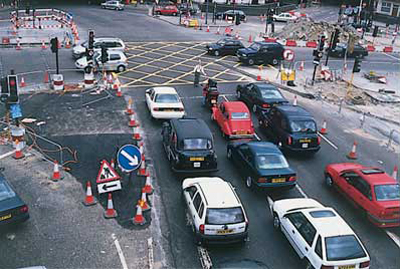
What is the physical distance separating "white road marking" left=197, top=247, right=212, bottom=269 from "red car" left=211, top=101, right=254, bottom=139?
7726 millimetres

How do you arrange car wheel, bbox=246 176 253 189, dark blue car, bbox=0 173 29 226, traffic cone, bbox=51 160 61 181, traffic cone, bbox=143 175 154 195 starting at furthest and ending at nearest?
car wheel, bbox=246 176 253 189 < traffic cone, bbox=51 160 61 181 < traffic cone, bbox=143 175 154 195 < dark blue car, bbox=0 173 29 226

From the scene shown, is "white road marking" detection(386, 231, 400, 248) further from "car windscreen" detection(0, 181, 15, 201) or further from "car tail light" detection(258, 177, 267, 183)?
"car windscreen" detection(0, 181, 15, 201)

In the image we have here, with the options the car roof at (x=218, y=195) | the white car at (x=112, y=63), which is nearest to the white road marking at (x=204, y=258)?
the car roof at (x=218, y=195)

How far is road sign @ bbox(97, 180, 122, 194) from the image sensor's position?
575 inches

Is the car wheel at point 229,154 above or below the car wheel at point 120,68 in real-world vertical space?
below

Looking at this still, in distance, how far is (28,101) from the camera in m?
23.3

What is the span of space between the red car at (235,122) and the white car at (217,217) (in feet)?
22.0

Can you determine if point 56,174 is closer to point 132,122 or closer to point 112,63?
point 132,122

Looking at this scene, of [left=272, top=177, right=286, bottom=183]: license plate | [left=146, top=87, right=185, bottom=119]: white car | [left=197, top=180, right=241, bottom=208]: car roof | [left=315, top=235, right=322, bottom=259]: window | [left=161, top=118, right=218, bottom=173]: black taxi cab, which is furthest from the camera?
[left=146, top=87, right=185, bottom=119]: white car

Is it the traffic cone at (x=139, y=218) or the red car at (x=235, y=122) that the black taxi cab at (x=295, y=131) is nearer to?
the red car at (x=235, y=122)

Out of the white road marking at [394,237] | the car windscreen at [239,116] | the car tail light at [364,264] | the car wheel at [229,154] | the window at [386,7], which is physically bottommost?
the white road marking at [394,237]

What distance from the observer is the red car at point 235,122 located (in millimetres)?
19783

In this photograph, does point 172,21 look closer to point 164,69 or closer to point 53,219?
point 164,69

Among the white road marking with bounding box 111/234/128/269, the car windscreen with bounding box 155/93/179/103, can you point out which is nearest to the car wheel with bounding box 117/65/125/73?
the car windscreen with bounding box 155/93/179/103
